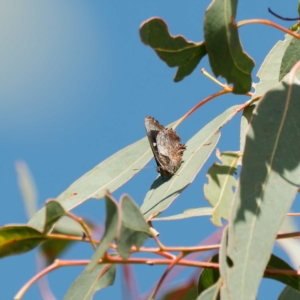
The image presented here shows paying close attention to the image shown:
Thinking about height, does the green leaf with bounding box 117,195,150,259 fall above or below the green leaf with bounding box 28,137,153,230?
below

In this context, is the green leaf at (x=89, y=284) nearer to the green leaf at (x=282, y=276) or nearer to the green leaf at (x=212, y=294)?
the green leaf at (x=212, y=294)

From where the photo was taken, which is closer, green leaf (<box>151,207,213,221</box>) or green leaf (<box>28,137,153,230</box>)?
green leaf (<box>151,207,213,221</box>)

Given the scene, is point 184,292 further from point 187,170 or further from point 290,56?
point 290,56

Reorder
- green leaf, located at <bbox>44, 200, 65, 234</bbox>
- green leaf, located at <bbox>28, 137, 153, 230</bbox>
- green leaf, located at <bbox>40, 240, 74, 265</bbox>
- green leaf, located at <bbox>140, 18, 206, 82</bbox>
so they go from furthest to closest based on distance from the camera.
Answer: green leaf, located at <bbox>40, 240, 74, 265</bbox>
green leaf, located at <bbox>28, 137, 153, 230</bbox>
green leaf, located at <bbox>140, 18, 206, 82</bbox>
green leaf, located at <bbox>44, 200, 65, 234</bbox>

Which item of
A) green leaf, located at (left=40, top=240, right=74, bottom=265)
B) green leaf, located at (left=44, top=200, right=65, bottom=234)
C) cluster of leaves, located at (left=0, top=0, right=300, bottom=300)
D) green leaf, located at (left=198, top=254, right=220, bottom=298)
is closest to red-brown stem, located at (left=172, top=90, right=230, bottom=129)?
cluster of leaves, located at (left=0, top=0, right=300, bottom=300)

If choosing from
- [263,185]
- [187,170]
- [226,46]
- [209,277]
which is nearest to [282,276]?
[209,277]

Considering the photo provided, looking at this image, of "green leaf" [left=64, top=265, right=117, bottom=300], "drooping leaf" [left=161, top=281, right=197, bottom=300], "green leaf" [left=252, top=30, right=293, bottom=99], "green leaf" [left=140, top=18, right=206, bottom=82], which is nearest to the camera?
"green leaf" [left=140, top=18, right=206, bottom=82]

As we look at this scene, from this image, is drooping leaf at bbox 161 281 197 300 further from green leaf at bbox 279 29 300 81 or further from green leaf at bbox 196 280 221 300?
green leaf at bbox 279 29 300 81

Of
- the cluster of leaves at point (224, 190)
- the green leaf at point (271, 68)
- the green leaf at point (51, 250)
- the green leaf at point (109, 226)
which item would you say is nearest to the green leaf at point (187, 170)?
the cluster of leaves at point (224, 190)
